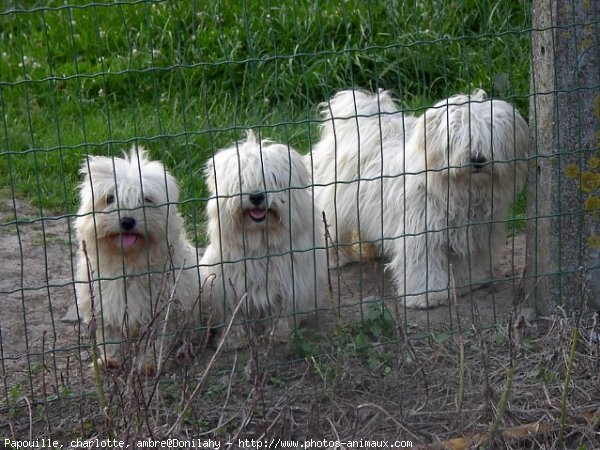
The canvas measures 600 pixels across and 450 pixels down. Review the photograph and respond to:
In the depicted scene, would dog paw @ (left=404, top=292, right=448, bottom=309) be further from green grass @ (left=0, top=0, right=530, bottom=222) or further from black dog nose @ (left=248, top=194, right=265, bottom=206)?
green grass @ (left=0, top=0, right=530, bottom=222)

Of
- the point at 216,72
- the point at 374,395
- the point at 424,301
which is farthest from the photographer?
the point at 216,72

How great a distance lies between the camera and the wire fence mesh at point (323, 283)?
13.1ft

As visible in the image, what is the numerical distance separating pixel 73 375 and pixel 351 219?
1832 millimetres

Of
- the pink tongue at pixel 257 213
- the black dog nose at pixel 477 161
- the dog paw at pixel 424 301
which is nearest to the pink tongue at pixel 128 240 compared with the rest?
the pink tongue at pixel 257 213

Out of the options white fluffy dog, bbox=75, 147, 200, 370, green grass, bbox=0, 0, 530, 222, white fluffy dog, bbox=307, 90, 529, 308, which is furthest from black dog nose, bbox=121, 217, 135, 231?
green grass, bbox=0, 0, 530, 222

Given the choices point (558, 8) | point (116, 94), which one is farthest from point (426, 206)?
point (116, 94)

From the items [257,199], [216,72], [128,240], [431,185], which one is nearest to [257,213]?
[257,199]

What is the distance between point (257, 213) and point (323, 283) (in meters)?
0.63

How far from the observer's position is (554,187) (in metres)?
4.61

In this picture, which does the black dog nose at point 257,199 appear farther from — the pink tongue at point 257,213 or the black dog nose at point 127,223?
the black dog nose at point 127,223

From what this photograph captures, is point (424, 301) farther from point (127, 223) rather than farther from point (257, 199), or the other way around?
point (127, 223)

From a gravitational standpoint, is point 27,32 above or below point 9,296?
above

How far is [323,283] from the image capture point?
16.9 ft

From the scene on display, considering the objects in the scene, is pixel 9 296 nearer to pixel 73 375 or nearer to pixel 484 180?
pixel 73 375
